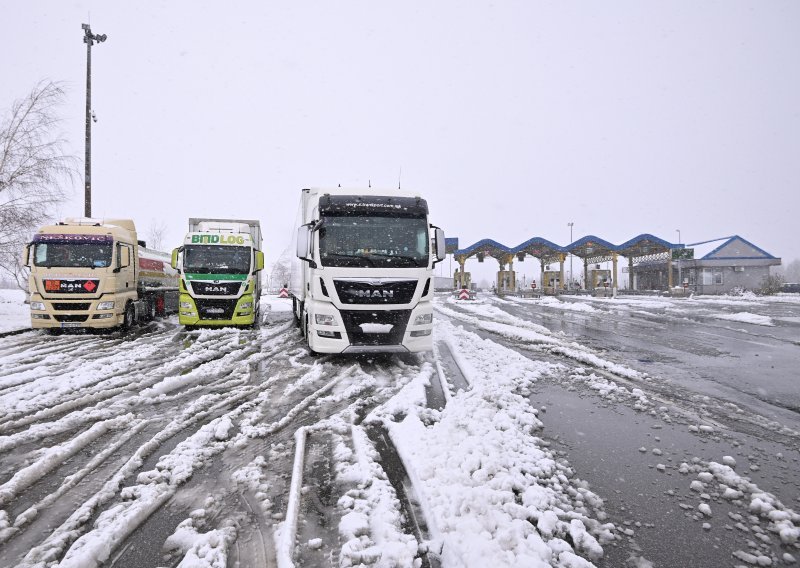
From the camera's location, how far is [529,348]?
29.3 feet

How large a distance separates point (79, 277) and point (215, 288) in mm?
3316

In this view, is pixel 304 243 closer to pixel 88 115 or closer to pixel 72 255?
pixel 72 255

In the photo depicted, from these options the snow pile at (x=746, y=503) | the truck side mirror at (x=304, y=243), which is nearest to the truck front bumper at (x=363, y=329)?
the truck side mirror at (x=304, y=243)

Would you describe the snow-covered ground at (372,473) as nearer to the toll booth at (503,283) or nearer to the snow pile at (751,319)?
the snow pile at (751,319)

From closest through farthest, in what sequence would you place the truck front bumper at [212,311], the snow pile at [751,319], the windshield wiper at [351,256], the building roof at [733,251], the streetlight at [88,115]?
the windshield wiper at [351,256] < the truck front bumper at [212,311] < the snow pile at [751,319] < the streetlight at [88,115] < the building roof at [733,251]

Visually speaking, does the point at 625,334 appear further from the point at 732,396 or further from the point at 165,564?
the point at 165,564

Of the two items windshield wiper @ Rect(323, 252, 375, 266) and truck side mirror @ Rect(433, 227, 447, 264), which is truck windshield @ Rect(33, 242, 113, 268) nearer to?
windshield wiper @ Rect(323, 252, 375, 266)

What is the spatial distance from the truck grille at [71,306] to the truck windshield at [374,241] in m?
7.73

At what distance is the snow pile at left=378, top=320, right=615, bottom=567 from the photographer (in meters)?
2.22

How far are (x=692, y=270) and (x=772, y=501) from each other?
5073 cm

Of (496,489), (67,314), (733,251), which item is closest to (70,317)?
(67,314)

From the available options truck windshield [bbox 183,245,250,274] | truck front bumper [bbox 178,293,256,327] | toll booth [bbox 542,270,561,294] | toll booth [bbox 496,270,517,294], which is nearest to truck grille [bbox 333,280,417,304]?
truck front bumper [bbox 178,293,256,327]

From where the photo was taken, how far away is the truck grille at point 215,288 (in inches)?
449

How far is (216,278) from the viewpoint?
1157cm
